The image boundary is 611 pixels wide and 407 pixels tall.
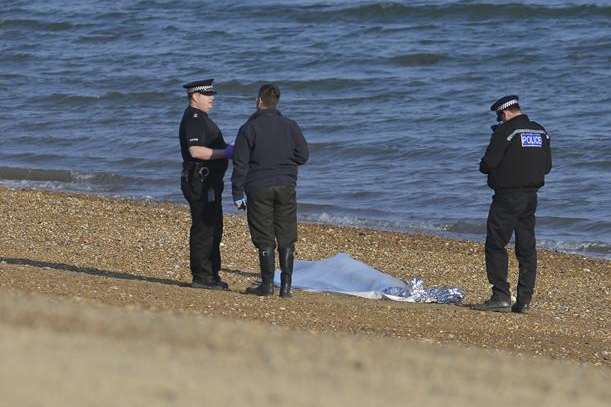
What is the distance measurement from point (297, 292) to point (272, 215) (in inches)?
44.8

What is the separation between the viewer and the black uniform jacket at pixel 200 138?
10359mm

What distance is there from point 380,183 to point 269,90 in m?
9.62

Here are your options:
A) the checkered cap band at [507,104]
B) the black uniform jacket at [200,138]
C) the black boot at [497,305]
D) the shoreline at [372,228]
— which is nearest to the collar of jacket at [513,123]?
the checkered cap band at [507,104]

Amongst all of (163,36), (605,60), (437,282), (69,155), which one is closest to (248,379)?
(437,282)

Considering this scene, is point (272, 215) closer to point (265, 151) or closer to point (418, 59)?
point (265, 151)

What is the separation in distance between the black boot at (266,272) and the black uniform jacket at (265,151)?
52 cm

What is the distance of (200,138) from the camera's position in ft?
34.0

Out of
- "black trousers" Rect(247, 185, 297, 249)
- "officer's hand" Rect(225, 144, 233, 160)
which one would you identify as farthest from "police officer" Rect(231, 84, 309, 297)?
"officer's hand" Rect(225, 144, 233, 160)

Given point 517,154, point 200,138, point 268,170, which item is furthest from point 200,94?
point 517,154

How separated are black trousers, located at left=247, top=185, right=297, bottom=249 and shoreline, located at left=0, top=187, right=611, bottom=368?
0.43 metres

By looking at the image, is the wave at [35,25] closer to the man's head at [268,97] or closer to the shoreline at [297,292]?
the shoreline at [297,292]

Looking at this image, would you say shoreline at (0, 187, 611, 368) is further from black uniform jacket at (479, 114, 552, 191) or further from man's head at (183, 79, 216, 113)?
man's head at (183, 79, 216, 113)

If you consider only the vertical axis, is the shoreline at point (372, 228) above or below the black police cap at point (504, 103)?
below

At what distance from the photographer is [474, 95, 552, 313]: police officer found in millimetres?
10445
